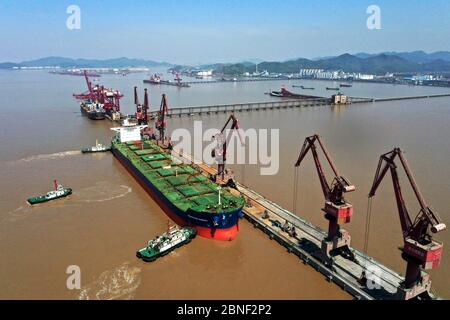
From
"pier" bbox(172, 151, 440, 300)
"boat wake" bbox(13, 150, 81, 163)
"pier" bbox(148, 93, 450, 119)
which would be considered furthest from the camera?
"pier" bbox(148, 93, 450, 119)

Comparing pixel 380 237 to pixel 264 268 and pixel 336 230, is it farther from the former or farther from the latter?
pixel 264 268

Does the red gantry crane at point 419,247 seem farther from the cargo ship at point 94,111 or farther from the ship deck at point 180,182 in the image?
the cargo ship at point 94,111

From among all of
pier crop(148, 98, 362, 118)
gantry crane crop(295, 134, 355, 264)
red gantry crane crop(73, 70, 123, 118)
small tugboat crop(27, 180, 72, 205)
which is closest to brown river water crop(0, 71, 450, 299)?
small tugboat crop(27, 180, 72, 205)

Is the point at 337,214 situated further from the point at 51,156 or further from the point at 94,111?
the point at 94,111

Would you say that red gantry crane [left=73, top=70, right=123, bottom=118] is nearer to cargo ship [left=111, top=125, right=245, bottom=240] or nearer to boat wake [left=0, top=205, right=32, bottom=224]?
cargo ship [left=111, top=125, right=245, bottom=240]

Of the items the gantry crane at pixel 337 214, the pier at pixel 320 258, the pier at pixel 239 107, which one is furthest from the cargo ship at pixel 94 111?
the gantry crane at pixel 337 214

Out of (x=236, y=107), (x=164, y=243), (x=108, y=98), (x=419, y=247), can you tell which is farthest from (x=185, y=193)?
(x=236, y=107)
